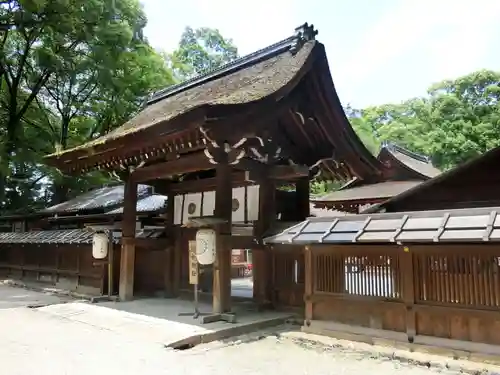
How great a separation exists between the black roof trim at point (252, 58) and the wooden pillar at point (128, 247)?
3.60 meters

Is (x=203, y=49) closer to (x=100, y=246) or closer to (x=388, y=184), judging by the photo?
(x=388, y=184)

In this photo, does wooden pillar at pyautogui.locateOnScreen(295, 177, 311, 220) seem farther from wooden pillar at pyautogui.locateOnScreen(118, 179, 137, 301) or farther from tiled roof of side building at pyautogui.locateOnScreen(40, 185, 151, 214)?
tiled roof of side building at pyautogui.locateOnScreen(40, 185, 151, 214)

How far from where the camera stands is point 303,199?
9789 mm

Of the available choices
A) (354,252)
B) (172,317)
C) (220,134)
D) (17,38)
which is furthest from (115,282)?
(17,38)

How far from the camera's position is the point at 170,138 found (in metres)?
7.99

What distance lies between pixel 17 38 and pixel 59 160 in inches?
614

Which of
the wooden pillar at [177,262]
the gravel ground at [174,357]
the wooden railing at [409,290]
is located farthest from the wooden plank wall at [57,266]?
the wooden railing at [409,290]

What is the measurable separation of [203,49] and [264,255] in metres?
32.0

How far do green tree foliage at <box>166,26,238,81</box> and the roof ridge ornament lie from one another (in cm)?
2699

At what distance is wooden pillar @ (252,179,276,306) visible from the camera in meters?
9.15

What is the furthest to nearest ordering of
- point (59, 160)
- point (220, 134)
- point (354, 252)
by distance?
1. point (59, 160)
2. point (220, 134)
3. point (354, 252)

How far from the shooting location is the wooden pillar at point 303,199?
9.77m

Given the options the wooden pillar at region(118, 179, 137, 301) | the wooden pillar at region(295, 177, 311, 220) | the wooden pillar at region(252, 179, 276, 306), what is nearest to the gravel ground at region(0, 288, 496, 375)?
the wooden pillar at region(252, 179, 276, 306)

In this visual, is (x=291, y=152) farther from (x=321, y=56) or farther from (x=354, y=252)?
(x=354, y=252)
